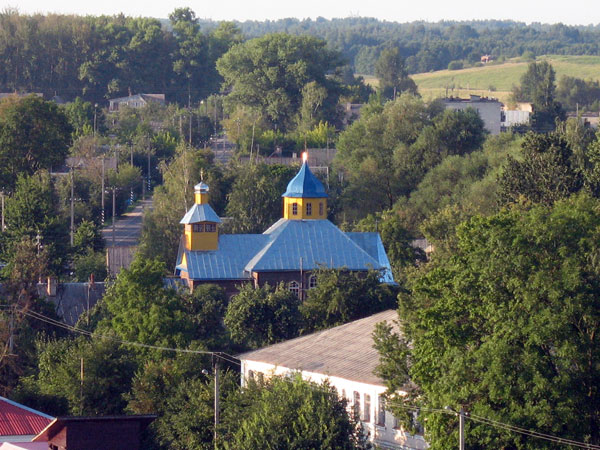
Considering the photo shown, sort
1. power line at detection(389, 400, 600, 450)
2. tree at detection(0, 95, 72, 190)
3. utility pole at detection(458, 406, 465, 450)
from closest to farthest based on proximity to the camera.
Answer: utility pole at detection(458, 406, 465, 450) → power line at detection(389, 400, 600, 450) → tree at detection(0, 95, 72, 190)

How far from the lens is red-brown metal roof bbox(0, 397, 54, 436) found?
3491cm

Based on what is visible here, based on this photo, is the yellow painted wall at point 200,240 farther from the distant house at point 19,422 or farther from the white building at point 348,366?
the distant house at point 19,422

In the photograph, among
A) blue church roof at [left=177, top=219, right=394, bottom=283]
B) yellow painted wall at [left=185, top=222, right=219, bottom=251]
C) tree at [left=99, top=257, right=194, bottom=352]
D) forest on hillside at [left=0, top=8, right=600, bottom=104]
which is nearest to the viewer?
tree at [left=99, top=257, right=194, bottom=352]

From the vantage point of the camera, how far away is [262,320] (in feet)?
157

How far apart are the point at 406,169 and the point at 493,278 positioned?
51000 mm

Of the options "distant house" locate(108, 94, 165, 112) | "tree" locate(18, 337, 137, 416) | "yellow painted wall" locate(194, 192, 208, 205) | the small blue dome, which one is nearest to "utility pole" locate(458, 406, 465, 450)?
"tree" locate(18, 337, 137, 416)

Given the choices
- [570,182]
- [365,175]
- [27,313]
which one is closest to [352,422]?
[27,313]

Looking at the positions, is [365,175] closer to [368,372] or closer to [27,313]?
[27,313]

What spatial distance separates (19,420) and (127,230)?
150 feet

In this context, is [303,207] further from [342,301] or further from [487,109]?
[487,109]

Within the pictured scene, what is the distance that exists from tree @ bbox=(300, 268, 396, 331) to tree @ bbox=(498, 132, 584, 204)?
1451 cm

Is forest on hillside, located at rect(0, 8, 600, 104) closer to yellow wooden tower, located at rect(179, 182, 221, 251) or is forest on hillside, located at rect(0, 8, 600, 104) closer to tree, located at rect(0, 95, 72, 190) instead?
tree, located at rect(0, 95, 72, 190)

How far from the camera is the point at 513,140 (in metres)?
81.3

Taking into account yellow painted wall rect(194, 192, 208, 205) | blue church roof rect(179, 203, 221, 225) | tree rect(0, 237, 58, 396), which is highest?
yellow painted wall rect(194, 192, 208, 205)
